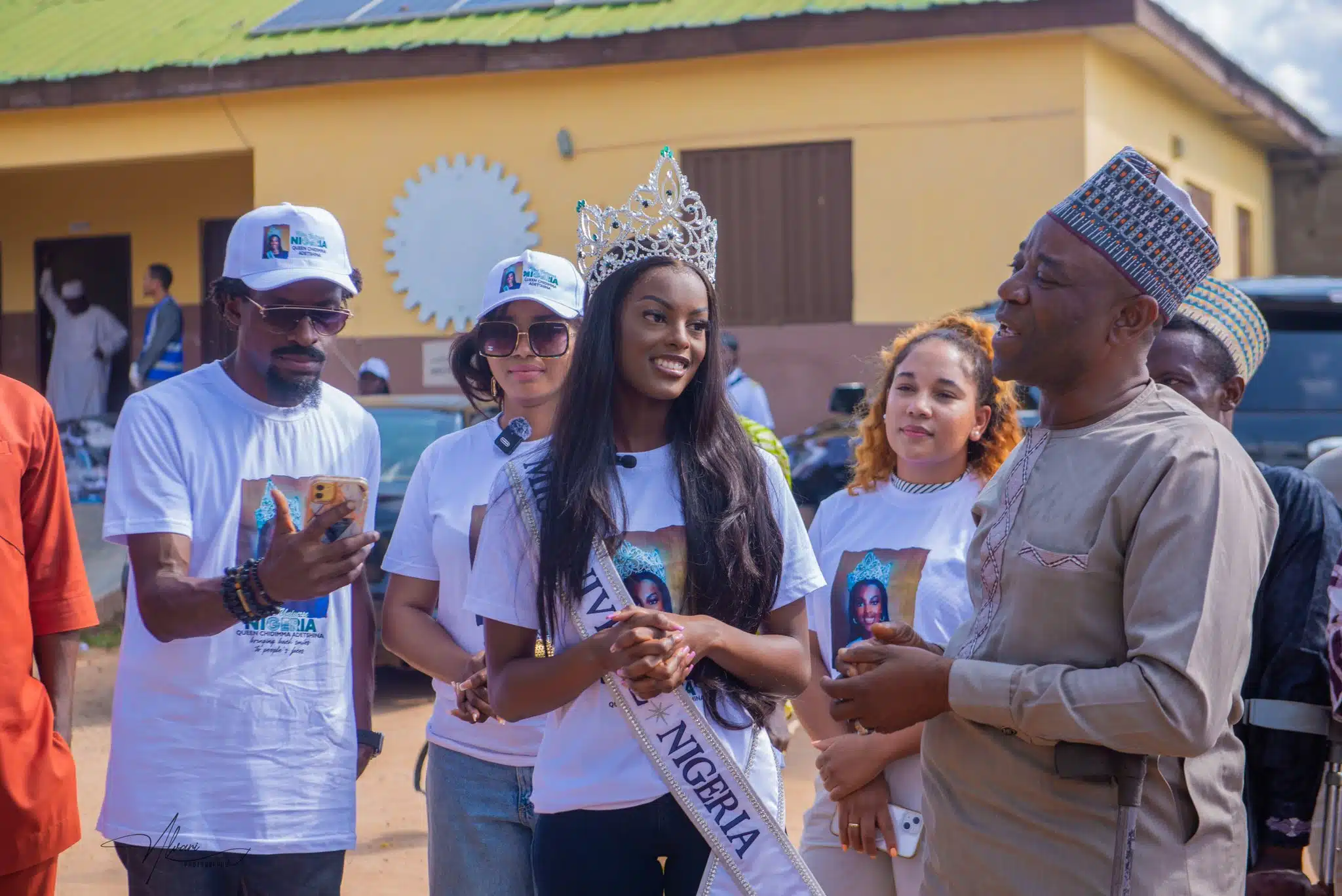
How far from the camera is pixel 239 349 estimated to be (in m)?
3.42

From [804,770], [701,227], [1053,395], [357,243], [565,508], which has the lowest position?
[804,770]

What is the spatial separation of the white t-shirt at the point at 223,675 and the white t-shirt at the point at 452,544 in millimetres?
274

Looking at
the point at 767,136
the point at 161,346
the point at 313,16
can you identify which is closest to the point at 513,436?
the point at 767,136

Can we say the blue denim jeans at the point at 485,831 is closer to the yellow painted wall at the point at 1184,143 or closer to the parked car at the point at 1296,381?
the parked car at the point at 1296,381

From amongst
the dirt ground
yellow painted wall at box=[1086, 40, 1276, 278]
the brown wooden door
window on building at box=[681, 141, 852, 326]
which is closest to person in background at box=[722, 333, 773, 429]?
window on building at box=[681, 141, 852, 326]

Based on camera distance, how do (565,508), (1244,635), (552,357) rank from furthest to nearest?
(552,357), (565,508), (1244,635)

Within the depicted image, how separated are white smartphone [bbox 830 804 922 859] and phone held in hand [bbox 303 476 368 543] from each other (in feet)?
4.56

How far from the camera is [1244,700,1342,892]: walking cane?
10.1 feet

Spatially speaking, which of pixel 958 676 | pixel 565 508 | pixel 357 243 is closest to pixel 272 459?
pixel 565 508

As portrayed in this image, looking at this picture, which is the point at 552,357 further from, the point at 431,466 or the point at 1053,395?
the point at 1053,395

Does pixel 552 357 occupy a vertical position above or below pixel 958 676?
above

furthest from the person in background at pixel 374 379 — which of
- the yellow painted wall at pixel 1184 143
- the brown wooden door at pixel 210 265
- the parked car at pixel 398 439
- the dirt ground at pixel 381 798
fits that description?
the yellow painted wall at pixel 1184 143

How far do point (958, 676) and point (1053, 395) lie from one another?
0.52 m

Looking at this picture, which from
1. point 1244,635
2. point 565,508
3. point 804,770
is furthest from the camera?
point 804,770
